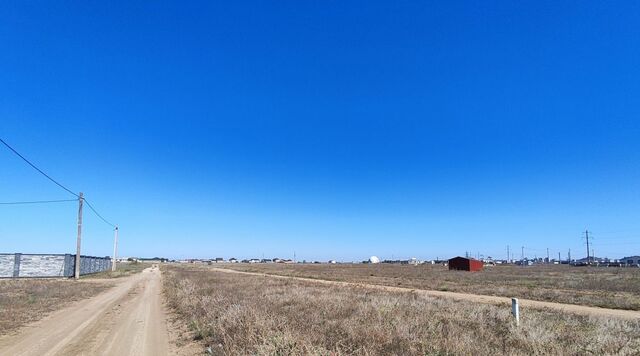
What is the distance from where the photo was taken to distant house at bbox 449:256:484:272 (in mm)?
90000

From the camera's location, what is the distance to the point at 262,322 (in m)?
11.3

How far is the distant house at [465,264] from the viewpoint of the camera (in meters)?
90.0

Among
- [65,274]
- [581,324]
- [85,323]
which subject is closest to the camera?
[581,324]

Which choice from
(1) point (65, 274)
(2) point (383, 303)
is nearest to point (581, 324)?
(2) point (383, 303)

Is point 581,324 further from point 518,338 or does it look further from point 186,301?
point 186,301

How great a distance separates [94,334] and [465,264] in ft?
284

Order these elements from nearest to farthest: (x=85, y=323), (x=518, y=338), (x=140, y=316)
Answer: (x=518, y=338) < (x=85, y=323) < (x=140, y=316)

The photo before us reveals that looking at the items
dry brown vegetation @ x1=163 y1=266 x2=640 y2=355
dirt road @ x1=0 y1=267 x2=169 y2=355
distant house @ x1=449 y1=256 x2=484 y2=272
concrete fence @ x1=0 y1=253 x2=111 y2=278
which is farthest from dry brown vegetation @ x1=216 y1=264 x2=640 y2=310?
concrete fence @ x1=0 y1=253 x2=111 y2=278

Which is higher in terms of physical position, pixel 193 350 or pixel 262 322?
pixel 262 322

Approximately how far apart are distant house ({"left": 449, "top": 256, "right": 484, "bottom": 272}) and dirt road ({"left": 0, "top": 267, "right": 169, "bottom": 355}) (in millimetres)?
79500

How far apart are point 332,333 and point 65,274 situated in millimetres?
53967

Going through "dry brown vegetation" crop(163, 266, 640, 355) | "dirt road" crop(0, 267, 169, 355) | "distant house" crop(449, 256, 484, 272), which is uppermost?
"dry brown vegetation" crop(163, 266, 640, 355)

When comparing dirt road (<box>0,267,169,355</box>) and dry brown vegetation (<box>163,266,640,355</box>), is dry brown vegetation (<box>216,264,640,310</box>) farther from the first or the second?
dirt road (<box>0,267,169,355</box>)

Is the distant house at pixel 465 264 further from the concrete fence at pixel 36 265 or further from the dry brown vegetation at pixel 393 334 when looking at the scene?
the dry brown vegetation at pixel 393 334
